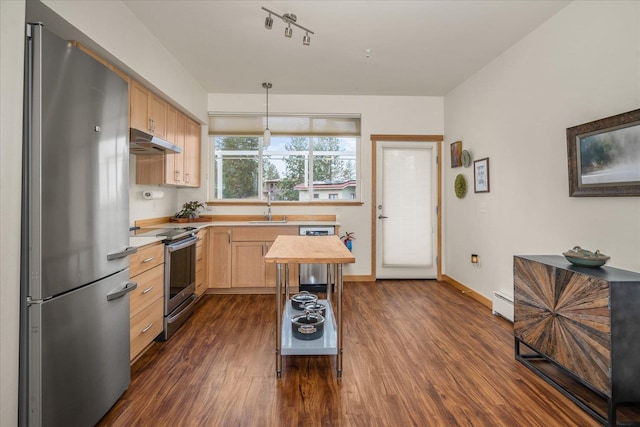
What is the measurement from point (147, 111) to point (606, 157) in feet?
12.3

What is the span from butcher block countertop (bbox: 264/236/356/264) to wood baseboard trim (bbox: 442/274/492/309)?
84.1 inches

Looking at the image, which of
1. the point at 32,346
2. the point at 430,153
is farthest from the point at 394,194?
the point at 32,346

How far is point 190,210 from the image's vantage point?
3916mm

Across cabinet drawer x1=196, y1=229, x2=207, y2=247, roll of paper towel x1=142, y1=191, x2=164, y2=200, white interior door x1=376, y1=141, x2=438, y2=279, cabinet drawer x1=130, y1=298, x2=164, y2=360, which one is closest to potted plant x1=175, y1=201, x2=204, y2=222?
cabinet drawer x1=196, y1=229, x2=207, y2=247

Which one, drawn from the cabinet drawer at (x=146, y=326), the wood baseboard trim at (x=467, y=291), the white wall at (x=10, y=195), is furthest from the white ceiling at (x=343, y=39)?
the wood baseboard trim at (x=467, y=291)

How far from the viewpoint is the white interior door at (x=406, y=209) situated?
4.41 meters

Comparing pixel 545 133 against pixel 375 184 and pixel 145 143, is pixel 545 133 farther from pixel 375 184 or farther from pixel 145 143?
pixel 145 143

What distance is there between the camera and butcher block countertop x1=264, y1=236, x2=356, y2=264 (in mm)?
1753

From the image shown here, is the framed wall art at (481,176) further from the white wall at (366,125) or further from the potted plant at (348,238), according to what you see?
the potted plant at (348,238)

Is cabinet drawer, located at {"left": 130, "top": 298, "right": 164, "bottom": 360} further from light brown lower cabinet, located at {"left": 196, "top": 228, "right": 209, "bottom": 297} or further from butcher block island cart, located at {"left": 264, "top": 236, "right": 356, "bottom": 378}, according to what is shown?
butcher block island cart, located at {"left": 264, "top": 236, "right": 356, "bottom": 378}

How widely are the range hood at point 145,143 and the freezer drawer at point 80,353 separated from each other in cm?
122

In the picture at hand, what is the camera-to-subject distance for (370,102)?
439 cm

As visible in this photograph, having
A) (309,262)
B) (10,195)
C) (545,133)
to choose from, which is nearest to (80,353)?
(10,195)

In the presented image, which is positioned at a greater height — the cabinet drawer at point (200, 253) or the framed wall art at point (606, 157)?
the framed wall art at point (606, 157)
